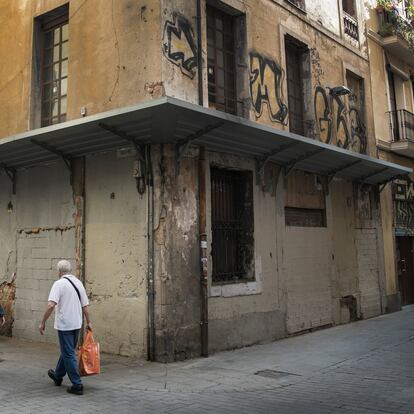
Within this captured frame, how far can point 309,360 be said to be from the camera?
8109 mm

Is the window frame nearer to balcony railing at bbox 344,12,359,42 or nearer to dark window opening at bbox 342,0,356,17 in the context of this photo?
balcony railing at bbox 344,12,359,42

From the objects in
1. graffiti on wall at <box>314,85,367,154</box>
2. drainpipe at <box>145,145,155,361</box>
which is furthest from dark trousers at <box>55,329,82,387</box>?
graffiti on wall at <box>314,85,367,154</box>

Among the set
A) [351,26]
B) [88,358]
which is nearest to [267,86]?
[351,26]

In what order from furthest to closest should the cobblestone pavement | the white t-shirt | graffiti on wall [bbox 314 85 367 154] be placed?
graffiti on wall [bbox 314 85 367 154]
the white t-shirt
the cobblestone pavement

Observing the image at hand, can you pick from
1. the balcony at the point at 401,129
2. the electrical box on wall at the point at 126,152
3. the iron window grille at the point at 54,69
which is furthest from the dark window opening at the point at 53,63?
the balcony at the point at 401,129

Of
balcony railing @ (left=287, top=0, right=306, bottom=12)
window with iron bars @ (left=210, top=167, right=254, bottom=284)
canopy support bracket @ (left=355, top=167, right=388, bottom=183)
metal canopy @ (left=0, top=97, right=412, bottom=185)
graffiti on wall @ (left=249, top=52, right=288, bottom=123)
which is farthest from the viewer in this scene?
canopy support bracket @ (left=355, top=167, right=388, bottom=183)

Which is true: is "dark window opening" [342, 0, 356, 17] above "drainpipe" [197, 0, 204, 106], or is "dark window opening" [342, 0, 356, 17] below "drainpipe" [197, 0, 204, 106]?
above

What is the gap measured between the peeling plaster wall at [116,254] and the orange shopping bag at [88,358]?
70.0 inches

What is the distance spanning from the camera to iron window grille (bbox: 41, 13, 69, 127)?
998 cm

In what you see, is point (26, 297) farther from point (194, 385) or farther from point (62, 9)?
point (62, 9)

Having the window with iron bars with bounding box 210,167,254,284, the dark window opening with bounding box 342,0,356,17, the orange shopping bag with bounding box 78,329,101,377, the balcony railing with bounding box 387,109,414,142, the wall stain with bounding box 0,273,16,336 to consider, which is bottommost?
the orange shopping bag with bounding box 78,329,101,377

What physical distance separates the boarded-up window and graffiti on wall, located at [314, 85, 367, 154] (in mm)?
1225

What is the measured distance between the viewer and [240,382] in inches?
266

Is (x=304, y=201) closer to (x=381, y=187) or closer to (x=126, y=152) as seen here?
(x=381, y=187)
